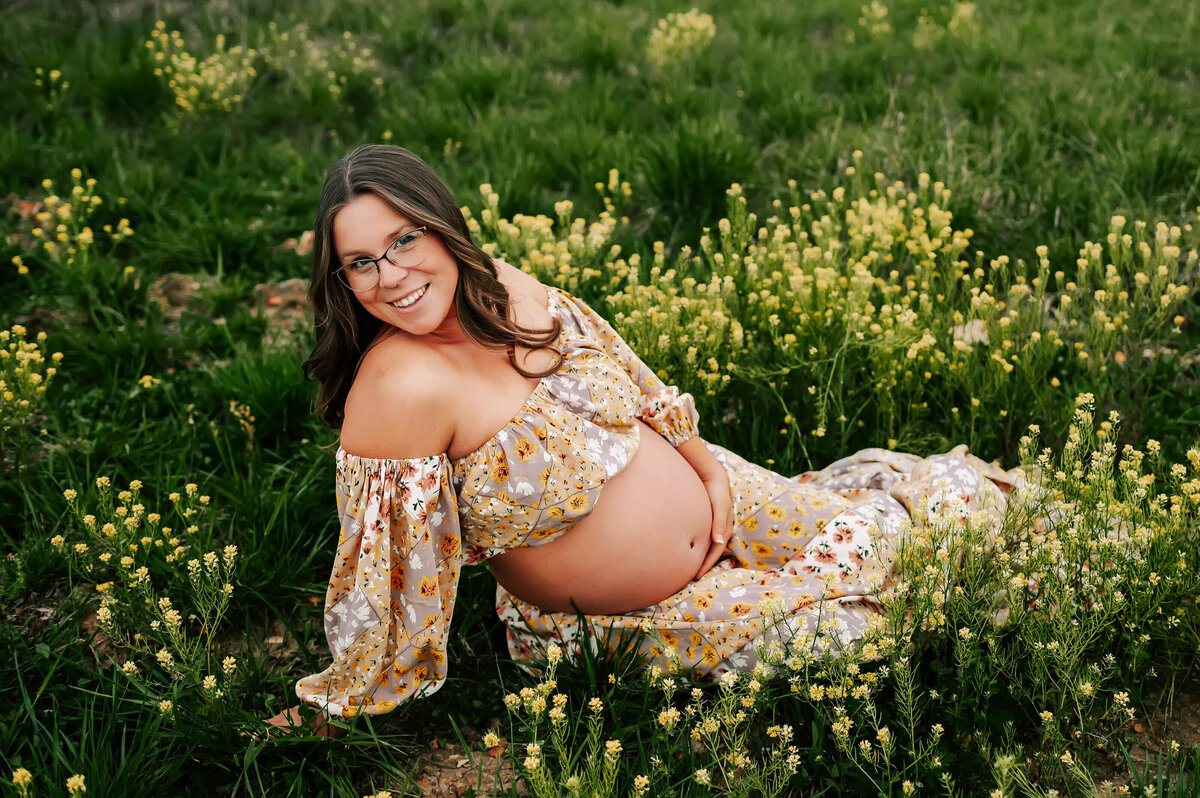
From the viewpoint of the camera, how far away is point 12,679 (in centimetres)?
261

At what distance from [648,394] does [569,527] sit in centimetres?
56

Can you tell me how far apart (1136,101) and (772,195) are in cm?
214

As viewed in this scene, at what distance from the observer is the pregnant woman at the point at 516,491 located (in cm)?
215

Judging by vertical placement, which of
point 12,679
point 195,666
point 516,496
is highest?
point 516,496


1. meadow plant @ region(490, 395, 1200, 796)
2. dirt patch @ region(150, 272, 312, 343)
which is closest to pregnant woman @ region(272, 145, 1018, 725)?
meadow plant @ region(490, 395, 1200, 796)

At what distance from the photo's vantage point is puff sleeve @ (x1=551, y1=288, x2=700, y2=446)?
8.92ft

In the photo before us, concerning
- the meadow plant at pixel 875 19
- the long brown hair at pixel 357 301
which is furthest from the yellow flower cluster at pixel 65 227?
the meadow plant at pixel 875 19

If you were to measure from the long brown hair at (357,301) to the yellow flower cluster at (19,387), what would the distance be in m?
1.30

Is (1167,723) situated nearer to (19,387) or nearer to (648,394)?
(648,394)

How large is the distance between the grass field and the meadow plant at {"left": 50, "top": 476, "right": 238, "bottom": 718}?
23mm

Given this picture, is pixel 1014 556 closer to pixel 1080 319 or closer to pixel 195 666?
pixel 1080 319

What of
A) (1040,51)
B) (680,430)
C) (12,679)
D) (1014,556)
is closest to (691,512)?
(680,430)

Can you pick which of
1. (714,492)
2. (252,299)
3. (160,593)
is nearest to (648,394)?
(714,492)

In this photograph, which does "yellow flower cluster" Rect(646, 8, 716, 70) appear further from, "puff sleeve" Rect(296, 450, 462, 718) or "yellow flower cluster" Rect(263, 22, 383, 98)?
"puff sleeve" Rect(296, 450, 462, 718)
